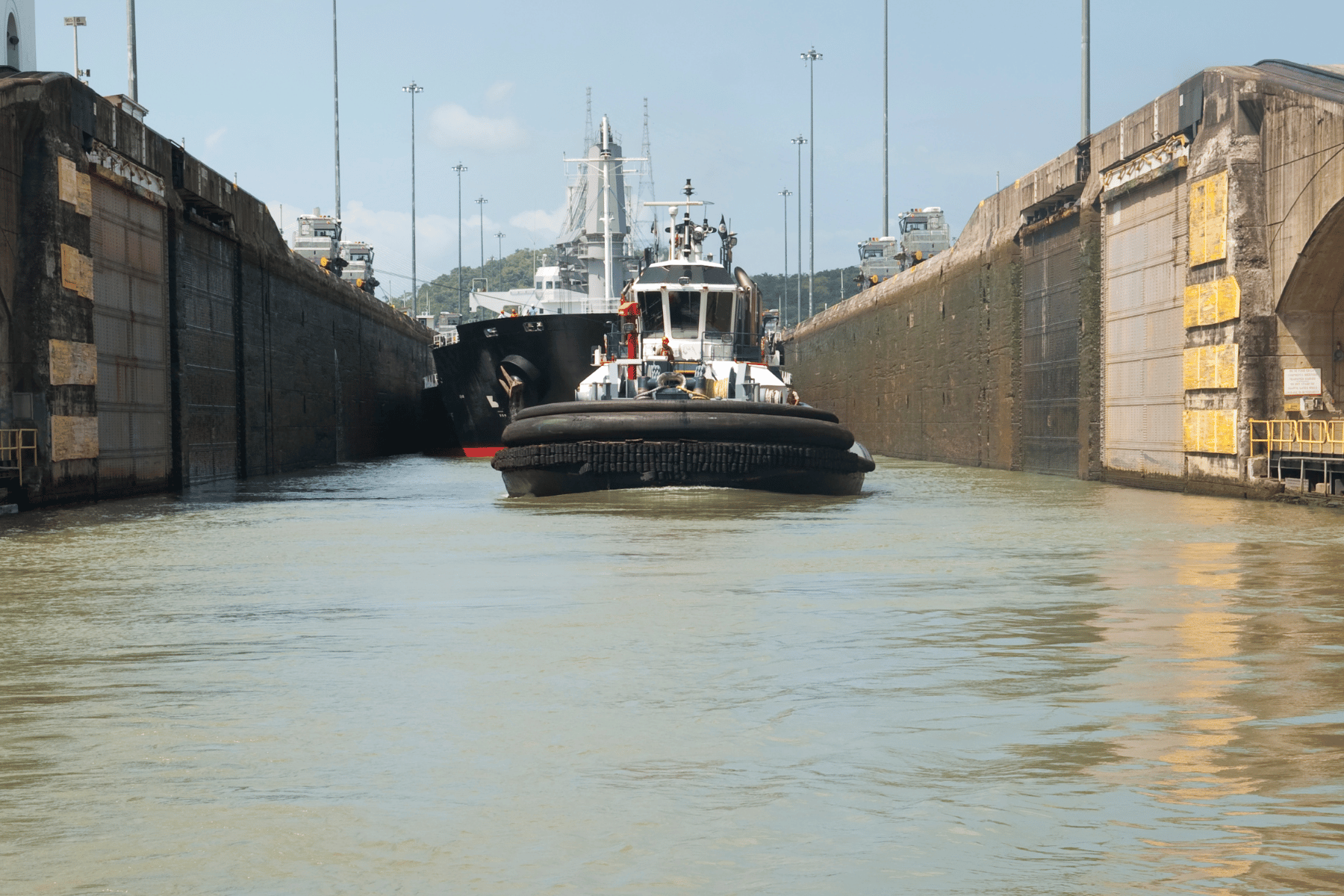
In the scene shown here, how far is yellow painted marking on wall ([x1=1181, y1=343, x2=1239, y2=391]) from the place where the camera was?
18047 millimetres

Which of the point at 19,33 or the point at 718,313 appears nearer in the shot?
the point at 718,313

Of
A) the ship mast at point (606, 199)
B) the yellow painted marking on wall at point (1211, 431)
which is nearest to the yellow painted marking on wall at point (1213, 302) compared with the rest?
the yellow painted marking on wall at point (1211, 431)

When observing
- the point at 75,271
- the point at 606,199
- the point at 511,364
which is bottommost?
the point at 511,364

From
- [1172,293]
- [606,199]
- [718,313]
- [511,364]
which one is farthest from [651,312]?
[606,199]

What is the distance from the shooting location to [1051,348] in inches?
1019

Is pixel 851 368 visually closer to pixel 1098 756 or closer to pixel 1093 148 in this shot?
pixel 1093 148

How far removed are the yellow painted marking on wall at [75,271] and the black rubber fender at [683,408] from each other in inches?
253

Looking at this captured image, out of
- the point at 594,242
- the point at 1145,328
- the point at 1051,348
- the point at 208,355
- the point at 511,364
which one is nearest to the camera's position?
the point at 1145,328

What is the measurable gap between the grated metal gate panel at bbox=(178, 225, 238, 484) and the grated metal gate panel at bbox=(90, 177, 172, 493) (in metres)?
1.05

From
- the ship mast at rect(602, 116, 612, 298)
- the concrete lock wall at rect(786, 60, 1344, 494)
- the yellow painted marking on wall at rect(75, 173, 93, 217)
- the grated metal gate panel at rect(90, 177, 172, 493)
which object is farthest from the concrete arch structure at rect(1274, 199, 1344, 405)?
the ship mast at rect(602, 116, 612, 298)

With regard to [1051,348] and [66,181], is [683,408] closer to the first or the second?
[66,181]

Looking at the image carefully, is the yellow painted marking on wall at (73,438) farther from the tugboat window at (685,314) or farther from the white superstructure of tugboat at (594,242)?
the white superstructure of tugboat at (594,242)

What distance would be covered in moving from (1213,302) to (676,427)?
7.51 meters

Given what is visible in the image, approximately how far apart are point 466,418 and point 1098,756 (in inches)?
1368
